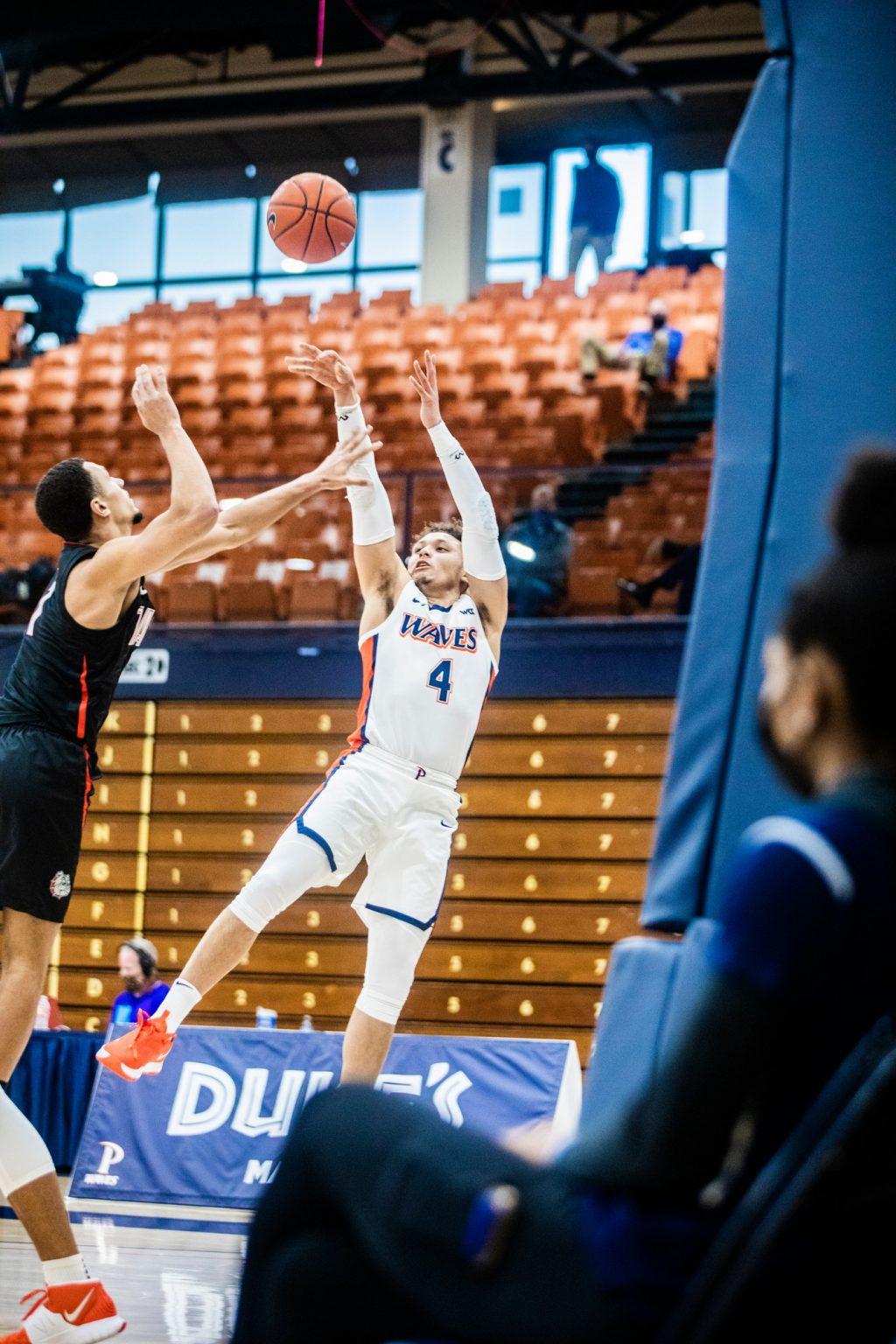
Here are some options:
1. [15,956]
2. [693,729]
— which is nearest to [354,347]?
[15,956]

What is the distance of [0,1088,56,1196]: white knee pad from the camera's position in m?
3.86

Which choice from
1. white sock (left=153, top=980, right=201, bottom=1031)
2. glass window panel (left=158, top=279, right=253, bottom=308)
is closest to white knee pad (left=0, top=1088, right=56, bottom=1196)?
white sock (left=153, top=980, right=201, bottom=1031)

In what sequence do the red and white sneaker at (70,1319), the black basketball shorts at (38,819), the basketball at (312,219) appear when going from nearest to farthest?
the red and white sneaker at (70,1319) → the black basketball shorts at (38,819) → the basketball at (312,219)

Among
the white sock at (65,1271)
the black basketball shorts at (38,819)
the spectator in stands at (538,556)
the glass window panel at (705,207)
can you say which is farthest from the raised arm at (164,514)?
the glass window panel at (705,207)

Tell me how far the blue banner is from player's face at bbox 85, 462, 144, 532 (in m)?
2.93

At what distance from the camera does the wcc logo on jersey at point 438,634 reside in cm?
538

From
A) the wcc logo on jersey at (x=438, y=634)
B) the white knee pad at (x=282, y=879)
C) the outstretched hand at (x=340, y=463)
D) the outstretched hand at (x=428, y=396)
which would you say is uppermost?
the outstretched hand at (x=428, y=396)

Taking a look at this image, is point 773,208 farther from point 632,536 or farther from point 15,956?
point 632,536

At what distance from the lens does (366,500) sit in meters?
5.29

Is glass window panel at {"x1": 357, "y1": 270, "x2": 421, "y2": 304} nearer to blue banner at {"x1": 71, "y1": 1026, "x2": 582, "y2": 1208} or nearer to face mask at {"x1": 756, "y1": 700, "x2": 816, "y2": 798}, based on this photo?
blue banner at {"x1": 71, "y1": 1026, "x2": 582, "y2": 1208}

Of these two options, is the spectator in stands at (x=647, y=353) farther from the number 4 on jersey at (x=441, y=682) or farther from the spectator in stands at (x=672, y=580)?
the number 4 on jersey at (x=441, y=682)

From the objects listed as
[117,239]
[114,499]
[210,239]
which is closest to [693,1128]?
[114,499]

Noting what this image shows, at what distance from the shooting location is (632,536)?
11109mm

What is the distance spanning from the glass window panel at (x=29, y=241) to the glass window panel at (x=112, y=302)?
0.88 metres
